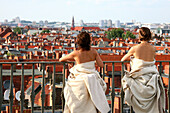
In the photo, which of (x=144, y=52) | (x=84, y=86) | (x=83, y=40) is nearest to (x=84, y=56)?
(x=83, y=40)

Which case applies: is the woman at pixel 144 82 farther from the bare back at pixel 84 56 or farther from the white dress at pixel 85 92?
the bare back at pixel 84 56

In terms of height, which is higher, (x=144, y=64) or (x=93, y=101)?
(x=144, y=64)

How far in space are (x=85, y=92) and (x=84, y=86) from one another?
3.4 inches

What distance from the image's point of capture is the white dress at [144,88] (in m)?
4.76

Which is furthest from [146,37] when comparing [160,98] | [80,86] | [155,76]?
[80,86]

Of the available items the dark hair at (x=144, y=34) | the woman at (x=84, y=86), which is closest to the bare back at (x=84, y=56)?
the woman at (x=84, y=86)

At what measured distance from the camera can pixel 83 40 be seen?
4500 millimetres

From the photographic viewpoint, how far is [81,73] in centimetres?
452

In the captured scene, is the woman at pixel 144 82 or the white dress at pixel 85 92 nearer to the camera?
the white dress at pixel 85 92

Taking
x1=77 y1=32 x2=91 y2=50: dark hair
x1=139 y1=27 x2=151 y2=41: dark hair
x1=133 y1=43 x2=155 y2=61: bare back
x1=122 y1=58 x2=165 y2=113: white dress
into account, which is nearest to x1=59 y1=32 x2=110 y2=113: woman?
x1=77 y1=32 x2=91 y2=50: dark hair

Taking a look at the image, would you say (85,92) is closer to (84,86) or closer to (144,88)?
(84,86)

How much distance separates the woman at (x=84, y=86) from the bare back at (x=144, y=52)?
741 millimetres

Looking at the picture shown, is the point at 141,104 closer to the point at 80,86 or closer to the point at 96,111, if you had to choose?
the point at 96,111

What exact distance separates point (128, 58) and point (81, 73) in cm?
97
